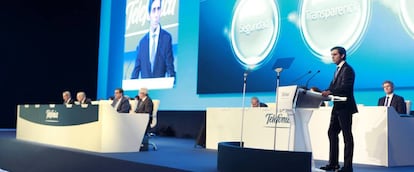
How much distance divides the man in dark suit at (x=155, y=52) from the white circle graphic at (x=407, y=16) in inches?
219

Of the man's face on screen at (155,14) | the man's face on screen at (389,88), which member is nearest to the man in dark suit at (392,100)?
the man's face on screen at (389,88)

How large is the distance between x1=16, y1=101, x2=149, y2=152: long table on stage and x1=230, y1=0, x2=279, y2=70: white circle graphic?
2774 mm

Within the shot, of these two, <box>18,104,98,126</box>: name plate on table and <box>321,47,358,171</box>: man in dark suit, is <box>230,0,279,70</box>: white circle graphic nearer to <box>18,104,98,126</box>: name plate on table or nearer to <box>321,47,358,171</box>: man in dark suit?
<box>18,104,98,126</box>: name plate on table

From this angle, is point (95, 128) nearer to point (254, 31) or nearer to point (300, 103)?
point (300, 103)

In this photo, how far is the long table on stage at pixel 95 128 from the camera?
641 cm

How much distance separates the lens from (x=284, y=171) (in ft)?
12.3

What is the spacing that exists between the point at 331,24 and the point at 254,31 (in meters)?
1.79

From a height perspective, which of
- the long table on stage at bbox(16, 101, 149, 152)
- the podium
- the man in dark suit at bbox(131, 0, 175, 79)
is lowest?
the long table on stage at bbox(16, 101, 149, 152)

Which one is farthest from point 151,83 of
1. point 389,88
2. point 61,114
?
point 389,88

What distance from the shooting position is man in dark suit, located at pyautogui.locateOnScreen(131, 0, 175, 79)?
10.9 metres

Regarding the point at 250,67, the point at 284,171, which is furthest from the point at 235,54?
the point at 284,171

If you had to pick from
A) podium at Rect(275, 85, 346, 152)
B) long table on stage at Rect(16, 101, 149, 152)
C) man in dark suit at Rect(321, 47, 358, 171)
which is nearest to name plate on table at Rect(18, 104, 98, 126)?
long table on stage at Rect(16, 101, 149, 152)

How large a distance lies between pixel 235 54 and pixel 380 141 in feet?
13.7

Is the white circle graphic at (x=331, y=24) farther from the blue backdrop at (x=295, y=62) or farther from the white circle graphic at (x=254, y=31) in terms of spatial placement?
the white circle graphic at (x=254, y=31)
